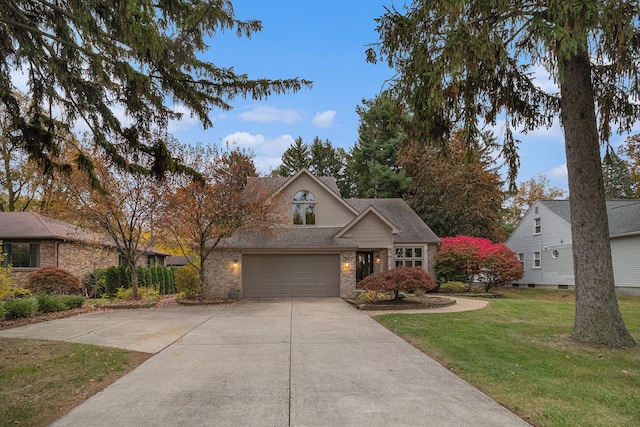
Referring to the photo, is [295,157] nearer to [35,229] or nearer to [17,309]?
[35,229]

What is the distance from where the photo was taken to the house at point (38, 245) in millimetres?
19391

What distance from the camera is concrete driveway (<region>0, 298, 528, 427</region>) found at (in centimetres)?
424

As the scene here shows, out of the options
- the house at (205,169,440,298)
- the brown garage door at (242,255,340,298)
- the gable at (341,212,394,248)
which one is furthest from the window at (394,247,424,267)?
the brown garage door at (242,255,340,298)

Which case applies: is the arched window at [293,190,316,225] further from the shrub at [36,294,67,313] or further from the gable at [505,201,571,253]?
the gable at [505,201,571,253]

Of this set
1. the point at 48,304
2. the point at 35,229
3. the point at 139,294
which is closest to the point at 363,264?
the point at 139,294

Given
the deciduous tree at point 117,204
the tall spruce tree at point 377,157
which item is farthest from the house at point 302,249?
the tall spruce tree at point 377,157

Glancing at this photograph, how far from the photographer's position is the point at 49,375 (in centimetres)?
582

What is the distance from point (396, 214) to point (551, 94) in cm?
1396

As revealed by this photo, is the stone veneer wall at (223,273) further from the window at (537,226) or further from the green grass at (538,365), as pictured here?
the window at (537,226)

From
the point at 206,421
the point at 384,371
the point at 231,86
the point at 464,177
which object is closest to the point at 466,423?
the point at 384,371

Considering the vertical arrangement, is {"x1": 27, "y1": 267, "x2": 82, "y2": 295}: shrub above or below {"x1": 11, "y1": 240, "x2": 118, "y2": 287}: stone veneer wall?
below

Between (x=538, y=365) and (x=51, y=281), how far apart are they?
19.5 metres

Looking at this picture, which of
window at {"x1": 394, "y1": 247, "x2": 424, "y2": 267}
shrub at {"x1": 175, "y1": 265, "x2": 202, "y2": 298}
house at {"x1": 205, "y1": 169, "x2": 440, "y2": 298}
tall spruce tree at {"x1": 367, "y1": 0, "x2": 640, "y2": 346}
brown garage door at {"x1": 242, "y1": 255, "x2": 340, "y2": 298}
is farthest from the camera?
window at {"x1": 394, "y1": 247, "x2": 424, "y2": 267}

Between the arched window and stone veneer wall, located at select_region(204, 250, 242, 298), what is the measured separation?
3419 millimetres
